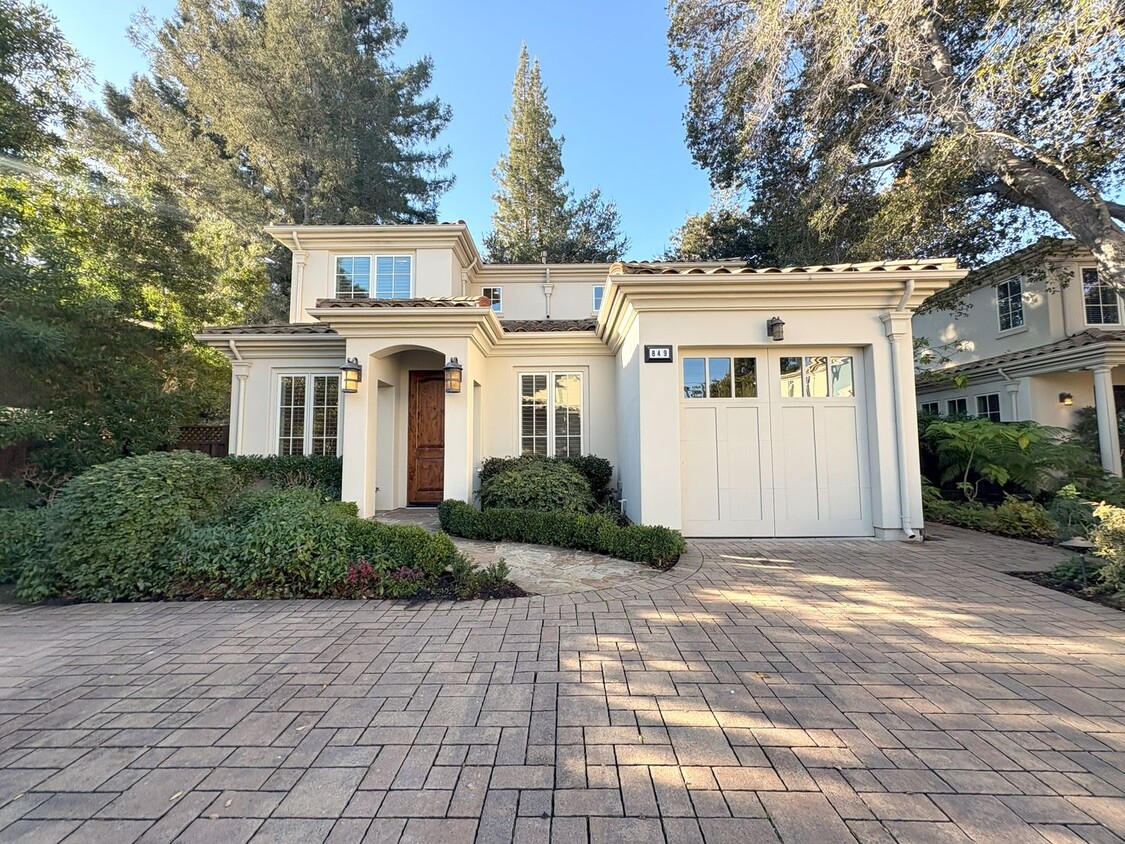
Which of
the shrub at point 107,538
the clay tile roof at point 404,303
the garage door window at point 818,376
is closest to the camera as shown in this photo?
the shrub at point 107,538

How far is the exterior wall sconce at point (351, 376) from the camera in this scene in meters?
6.72

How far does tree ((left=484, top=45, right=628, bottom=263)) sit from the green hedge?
54.5ft

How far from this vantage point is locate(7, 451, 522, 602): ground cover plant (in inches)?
160

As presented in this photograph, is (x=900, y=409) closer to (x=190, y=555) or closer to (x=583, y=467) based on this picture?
(x=583, y=467)

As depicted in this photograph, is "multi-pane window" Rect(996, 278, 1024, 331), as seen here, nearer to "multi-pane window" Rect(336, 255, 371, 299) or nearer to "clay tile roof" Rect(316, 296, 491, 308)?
"clay tile roof" Rect(316, 296, 491, 308)

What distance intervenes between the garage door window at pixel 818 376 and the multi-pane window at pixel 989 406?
793 cm

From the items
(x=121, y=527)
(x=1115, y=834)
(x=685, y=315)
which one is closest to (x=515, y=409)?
(x=685, y=315)

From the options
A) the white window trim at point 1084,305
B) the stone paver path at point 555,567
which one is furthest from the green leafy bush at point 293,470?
the white window trim at point 1084,305

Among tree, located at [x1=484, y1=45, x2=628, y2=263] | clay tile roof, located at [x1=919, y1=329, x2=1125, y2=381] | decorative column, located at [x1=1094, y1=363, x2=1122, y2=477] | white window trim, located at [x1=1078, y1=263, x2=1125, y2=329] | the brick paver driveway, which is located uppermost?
tree, located at [x1=484, y1=45, x2=628, y2=263]

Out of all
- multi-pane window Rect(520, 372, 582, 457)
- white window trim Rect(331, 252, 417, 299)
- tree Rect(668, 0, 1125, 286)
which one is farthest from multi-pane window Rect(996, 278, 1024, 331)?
white window trim Rect(331, 252, 417, 299)

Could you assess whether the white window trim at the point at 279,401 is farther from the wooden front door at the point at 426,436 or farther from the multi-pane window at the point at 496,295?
the multi-pane window at the point at 496,295

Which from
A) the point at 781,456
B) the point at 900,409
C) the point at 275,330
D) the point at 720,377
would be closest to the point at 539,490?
the point at 720,377

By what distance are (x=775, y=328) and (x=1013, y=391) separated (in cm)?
884

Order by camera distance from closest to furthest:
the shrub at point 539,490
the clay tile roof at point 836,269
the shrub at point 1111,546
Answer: the shrub at point 1111,546, the clay tile roof at point 836,269, the shrub at point 539,490
